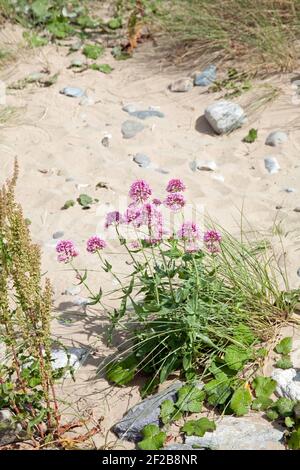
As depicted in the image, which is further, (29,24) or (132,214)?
(29,24)

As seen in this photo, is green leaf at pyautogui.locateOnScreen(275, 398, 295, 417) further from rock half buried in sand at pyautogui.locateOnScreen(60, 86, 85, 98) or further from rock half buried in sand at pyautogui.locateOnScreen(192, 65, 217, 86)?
rock half buried in sand at pyautogui.locateOnScreen(60, 86, 85, 98)

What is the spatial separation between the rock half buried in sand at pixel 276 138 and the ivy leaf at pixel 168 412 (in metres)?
2.60

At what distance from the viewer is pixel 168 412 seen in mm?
3006

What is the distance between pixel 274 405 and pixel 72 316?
1182mm

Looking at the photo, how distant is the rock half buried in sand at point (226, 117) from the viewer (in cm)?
534

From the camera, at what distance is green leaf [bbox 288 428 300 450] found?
283 centimetres

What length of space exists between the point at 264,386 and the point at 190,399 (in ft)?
1.03

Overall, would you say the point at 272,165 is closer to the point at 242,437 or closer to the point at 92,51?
the point at 92,51

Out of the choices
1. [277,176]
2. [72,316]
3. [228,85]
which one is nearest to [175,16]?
[228,85]

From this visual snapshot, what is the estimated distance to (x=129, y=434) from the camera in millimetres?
2992

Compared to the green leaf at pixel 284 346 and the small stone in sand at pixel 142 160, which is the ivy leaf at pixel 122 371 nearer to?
the green leaf at pixel 284 346

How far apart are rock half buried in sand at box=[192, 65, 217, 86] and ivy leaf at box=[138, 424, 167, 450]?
3.52m

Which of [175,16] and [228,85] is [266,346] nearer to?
[228,85]

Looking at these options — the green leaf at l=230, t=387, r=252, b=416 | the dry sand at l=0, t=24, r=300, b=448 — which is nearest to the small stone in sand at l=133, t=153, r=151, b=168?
the dry sand at l=0, t=24, r=300, b=448
